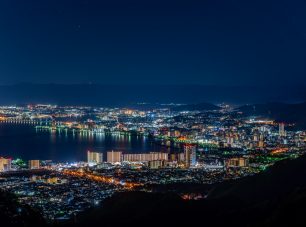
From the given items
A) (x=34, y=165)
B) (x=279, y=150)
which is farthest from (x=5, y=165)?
(x=279, y=150)

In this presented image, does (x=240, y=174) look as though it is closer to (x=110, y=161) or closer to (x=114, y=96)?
(x=110, y=161)

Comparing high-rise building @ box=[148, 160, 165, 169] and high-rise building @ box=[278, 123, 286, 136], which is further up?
high-rise building @ box=[278, 123, 286, 136]

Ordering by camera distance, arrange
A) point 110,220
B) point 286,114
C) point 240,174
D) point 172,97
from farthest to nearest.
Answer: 1. point 172,97
2. point 286,114
3. point 240,174
4. point 110,220

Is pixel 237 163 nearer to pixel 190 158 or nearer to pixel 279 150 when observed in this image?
pixel 190 158

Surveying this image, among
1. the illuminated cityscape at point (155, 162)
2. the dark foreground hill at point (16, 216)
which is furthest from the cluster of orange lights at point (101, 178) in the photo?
the dark foreground hill at point (16, 216)

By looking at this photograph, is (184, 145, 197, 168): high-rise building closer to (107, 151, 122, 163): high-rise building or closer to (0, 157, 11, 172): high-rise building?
(107, 151, 122, 163): high-rise building

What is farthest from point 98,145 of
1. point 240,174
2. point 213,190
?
point 213,190

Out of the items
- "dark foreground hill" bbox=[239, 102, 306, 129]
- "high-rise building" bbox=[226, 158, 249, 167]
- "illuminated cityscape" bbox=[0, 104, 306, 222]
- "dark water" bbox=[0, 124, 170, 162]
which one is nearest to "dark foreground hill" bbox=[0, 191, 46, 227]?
"illuminated cityscape" bbox=[0, 104, 306, 222]
